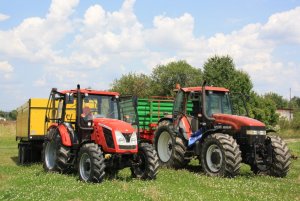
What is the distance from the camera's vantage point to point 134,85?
69688mm

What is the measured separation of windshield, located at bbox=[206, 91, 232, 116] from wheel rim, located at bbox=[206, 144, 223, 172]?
1.46 m

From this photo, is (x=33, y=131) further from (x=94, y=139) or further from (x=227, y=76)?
(x=227, y=76)

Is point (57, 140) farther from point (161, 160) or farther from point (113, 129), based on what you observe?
point (161, 160)

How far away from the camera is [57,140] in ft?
45.7

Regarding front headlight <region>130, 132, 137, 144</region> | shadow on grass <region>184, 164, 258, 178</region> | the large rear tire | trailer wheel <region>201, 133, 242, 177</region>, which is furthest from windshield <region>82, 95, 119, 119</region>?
→ shadow on grass <region>184, 164, 258, 178</region>

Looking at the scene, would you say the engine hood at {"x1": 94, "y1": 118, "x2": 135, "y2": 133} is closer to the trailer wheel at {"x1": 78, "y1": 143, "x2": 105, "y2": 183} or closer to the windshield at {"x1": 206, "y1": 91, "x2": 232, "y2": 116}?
the trailer wheel at {"x1": 78, "y1": 143, "x2": 105, "y2": 183}

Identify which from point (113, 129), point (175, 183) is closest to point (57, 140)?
point (113, 129)

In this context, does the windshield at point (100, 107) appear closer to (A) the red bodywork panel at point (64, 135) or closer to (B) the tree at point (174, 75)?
(A) the red bodywork panel at point (64, 135)

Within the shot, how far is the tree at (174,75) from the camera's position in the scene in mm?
73188

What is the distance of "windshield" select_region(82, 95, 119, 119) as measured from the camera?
43.4ft

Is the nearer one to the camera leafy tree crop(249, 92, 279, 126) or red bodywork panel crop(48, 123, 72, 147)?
red bodywork panel crop(48, 123, 72, 147)

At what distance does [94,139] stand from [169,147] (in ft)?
13.5

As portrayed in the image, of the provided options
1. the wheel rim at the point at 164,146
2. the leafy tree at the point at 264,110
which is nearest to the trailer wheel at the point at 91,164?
the wheel rim at the point at 164,146

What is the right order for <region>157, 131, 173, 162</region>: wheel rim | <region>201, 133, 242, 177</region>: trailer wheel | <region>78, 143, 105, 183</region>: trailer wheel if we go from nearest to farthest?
<region>78, 143, 105, 183</region>: trailer wheel < <region>201, 133, 242, 177</region>: trailer wheel < <region>157, 131, 173, 162</region>: wheel rim
